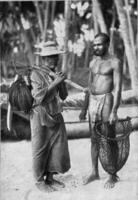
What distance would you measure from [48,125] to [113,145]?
2.09 feet

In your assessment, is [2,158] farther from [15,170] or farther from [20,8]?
[20,8]

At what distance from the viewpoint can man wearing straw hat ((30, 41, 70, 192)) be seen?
17.0 ft

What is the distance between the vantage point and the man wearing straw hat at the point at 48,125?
17.0 feet

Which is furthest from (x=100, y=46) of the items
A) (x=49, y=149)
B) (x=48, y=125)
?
(x=49, y=149)

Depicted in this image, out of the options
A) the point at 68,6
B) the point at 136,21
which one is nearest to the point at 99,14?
the point at 68,6

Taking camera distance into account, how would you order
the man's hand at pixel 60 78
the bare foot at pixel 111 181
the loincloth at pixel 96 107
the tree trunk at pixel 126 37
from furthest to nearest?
the tree trunk at pixel 126 37 → the bare foot at pixel 111 181 → the loincloth at pixel 96 107 → the man's hand at pixel 60 78

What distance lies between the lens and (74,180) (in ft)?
18.7

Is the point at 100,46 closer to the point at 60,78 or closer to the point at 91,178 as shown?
the point at 60,78

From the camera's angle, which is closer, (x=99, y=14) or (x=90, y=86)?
(x=90, y=86)

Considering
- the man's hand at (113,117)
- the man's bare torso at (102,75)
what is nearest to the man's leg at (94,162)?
the man's hand at (113,117)

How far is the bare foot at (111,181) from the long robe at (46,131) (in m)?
0.40

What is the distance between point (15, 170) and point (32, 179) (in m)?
0.40

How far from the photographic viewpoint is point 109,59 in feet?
17.2

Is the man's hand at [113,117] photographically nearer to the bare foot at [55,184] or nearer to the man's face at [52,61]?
the man's face at [52,61]
